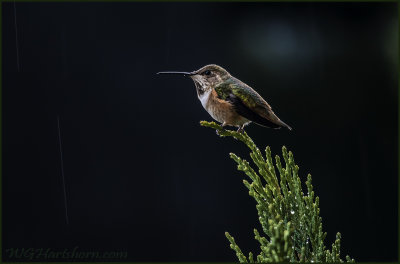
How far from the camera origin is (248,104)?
2072 mm

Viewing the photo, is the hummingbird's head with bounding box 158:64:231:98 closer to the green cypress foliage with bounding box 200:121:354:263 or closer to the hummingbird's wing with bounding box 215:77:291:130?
the hummingbird's wing with bounding box 215:77:291:130

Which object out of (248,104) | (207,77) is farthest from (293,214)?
(207,77)

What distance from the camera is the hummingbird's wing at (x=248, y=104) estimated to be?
2015mm

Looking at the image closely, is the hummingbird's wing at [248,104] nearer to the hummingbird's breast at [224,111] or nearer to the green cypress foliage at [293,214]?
the hummingbird's breast at [224,111]

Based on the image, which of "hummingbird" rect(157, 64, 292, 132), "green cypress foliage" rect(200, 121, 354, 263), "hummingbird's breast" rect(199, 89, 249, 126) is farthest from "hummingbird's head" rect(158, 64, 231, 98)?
"green cypress foliage" rect(200, 121, 354, 263)

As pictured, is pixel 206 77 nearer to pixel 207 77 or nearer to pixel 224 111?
pixel 207 77

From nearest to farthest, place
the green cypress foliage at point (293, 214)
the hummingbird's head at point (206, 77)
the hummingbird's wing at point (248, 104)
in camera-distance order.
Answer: the green cypress foliage at point (293, 214)
the hummingbird's wing at point (248, 104)
the hummingbird's head at point (206, 77)

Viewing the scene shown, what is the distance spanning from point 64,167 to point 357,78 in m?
3.43

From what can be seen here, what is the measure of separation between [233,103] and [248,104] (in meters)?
0.07

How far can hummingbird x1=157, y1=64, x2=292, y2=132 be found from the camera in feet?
6.67

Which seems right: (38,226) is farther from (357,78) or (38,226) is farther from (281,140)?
(357,78)

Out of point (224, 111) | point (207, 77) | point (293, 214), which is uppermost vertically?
point (207, 77)

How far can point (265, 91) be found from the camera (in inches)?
195

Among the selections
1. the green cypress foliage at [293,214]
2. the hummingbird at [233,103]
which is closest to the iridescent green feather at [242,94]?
the hummingbird at [233,103]
